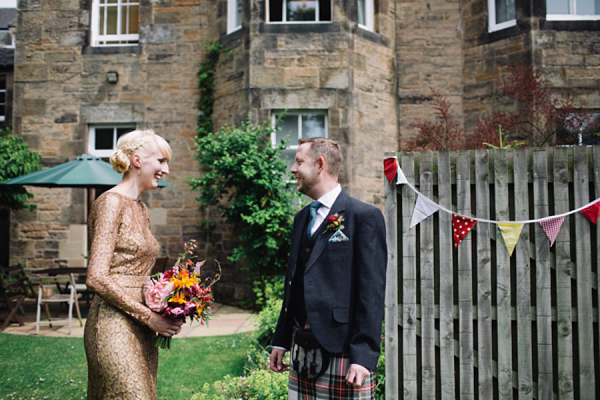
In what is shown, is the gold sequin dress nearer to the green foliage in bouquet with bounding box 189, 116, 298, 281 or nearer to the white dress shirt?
the white dress shirt

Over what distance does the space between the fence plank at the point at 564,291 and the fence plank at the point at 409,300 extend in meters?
1.04

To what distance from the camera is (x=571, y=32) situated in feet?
31.6

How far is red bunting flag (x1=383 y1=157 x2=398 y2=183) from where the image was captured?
3874mm

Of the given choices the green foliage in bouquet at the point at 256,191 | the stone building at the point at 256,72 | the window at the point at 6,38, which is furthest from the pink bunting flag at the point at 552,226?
the window at the point at 6,38

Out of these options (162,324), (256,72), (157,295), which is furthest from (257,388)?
(256,72)

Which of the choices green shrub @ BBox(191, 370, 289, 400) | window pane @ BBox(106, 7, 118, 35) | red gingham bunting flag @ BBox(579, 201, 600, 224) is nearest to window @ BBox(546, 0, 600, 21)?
red gingham bunting flag @ BBox(579, 201, 600, 224)

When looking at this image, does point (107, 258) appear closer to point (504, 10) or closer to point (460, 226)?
point (460, 226)

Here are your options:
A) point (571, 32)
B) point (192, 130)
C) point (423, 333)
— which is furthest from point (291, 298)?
point (571, 32)

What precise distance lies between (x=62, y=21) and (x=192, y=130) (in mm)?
3940

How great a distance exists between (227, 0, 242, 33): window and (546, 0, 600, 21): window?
625cm

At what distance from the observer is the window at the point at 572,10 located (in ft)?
32.2

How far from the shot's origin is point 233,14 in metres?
10.6

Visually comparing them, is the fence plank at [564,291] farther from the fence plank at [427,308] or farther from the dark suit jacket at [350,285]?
the dark suit jacket at [350,285]

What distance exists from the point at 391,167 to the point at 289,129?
6.30 metres
